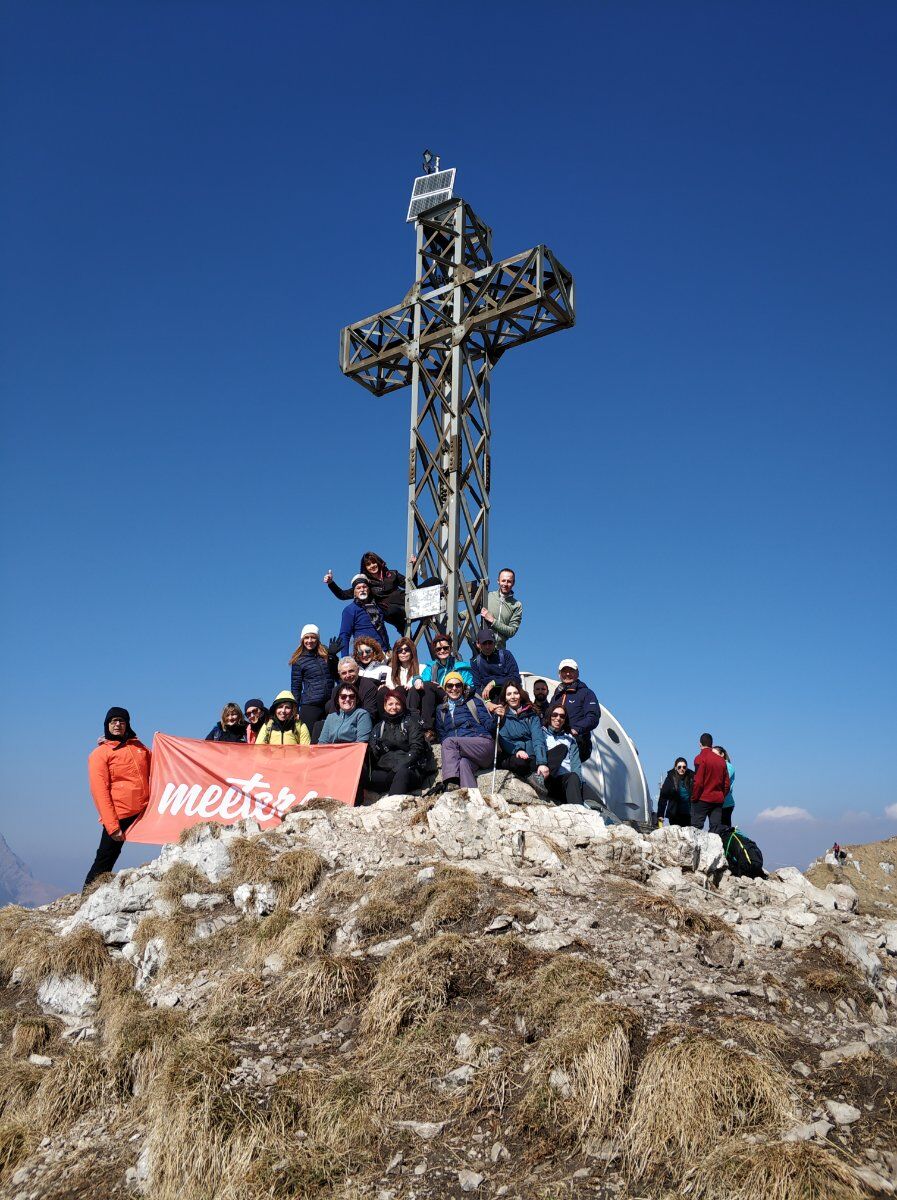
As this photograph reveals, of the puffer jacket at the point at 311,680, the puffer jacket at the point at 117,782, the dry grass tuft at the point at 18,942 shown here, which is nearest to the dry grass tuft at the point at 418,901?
the dry grass tuft at the point at 18,942

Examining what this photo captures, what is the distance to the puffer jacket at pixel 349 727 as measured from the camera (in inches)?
431

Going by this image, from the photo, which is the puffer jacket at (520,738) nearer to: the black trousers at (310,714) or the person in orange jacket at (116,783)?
the black trousers at (310,714)

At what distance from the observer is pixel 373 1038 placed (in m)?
6.15

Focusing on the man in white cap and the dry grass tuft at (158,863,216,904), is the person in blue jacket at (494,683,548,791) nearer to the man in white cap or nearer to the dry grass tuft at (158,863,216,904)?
the man in white cap

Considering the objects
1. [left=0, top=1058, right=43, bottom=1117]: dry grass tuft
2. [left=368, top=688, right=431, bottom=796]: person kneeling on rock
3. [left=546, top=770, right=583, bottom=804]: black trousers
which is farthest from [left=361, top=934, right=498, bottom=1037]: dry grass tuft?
[left=546, top=770, right=583, bottom=804]: black trousers

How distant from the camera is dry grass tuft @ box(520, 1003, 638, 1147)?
515cm

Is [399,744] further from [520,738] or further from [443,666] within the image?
[443,666]

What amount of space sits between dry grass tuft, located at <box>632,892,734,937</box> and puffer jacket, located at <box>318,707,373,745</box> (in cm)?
429

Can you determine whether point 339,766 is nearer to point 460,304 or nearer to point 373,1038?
point 373,1038

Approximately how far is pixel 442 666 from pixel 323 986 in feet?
21.2

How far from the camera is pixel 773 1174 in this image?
4449mm

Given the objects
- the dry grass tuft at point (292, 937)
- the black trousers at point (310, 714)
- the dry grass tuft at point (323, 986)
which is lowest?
the dry grass tuft at point (323, 986)

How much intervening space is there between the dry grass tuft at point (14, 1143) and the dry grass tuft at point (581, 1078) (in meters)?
3.42

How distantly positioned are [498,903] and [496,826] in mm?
1447
